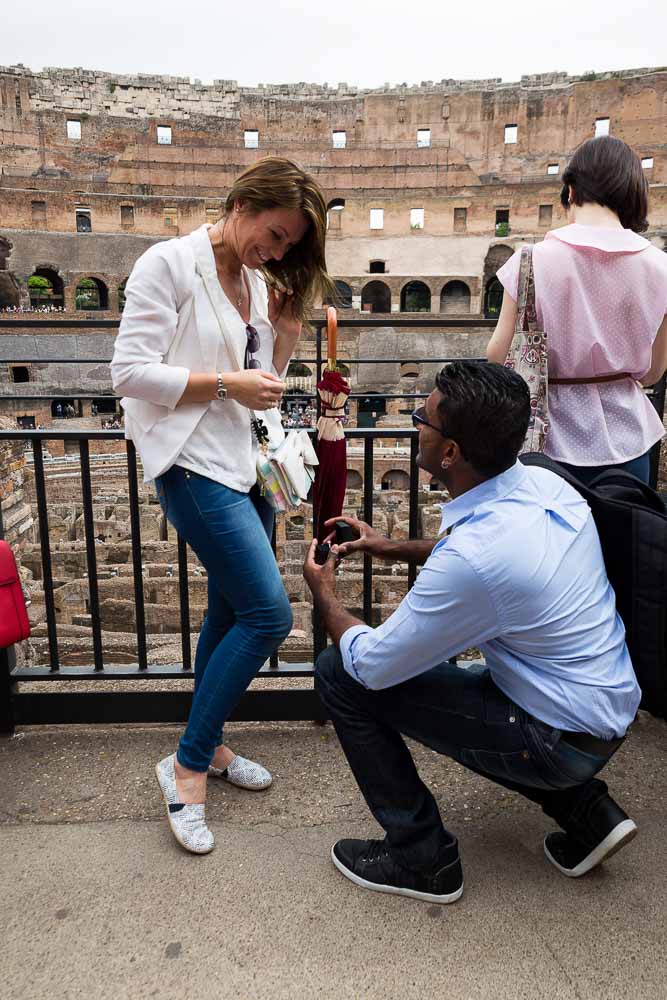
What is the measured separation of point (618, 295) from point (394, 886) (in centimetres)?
160

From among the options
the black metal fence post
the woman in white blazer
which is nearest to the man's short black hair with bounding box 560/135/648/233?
the woman in white blazer

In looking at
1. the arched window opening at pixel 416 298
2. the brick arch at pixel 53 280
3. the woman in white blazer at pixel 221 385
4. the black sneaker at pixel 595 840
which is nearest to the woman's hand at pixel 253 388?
the woman in white blazer at pixel 221 385

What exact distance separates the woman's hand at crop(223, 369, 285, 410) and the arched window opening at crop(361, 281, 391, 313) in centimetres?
3014

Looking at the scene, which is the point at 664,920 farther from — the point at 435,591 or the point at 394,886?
the point at 435,591

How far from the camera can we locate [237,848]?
6.47ft

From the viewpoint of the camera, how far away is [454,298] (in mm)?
29828

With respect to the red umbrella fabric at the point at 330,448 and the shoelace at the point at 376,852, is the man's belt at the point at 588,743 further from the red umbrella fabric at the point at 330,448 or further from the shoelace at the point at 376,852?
the red umbrella fabric at the point at 330,448

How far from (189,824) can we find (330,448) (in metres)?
1.07

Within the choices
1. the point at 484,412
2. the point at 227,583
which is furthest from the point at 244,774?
the point at 484,412

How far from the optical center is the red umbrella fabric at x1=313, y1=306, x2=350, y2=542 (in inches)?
78.2

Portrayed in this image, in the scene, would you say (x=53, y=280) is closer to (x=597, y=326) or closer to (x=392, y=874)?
(x=597, y=326)

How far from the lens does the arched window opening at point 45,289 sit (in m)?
28.1

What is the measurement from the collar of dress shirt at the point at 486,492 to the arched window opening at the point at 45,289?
94.6 ft

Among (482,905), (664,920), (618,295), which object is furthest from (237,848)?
(618,295)
